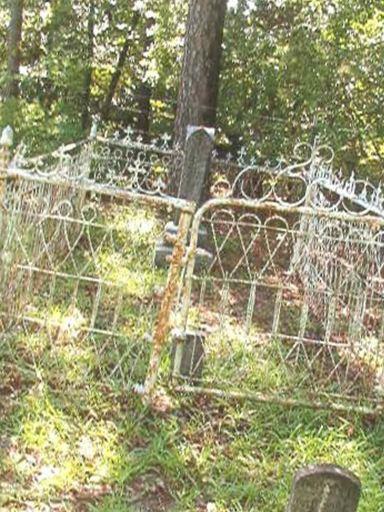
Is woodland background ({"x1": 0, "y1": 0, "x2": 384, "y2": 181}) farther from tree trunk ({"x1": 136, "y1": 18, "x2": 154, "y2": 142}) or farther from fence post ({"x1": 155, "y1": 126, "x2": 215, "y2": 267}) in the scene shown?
fence post ({"x1": 155, "y1": 126, "x2": 215, "y2": 267})

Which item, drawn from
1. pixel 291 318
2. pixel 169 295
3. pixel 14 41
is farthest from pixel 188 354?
pixel 14 41

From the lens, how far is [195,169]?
748cm

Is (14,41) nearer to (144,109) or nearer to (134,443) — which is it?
(144,109)

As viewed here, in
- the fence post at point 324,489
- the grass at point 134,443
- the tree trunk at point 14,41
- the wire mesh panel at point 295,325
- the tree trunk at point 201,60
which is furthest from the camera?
the tree trunk at point 14,41

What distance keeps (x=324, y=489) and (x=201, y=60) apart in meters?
7.67

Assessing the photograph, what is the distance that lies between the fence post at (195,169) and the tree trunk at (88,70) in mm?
5815

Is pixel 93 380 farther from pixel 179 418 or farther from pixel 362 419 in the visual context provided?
pixel 362 419

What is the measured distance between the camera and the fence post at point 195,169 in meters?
7.28

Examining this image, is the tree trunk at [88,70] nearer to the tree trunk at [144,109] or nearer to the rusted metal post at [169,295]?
the tree trunk at [144,109]

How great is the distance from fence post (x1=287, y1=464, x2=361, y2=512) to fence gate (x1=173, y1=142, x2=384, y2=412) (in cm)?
217

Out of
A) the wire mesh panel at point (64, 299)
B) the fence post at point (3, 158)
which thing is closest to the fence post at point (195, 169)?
the wire mesh panel at point (64, 299)

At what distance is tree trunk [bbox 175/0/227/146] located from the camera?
9.16m

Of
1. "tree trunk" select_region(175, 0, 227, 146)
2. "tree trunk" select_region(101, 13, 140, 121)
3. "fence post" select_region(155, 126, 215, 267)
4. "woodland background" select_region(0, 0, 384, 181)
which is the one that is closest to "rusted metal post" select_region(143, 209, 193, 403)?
"fence post" select_region(155, 126, 215, 267)

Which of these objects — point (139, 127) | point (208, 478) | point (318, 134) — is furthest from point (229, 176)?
point (208, 478)
